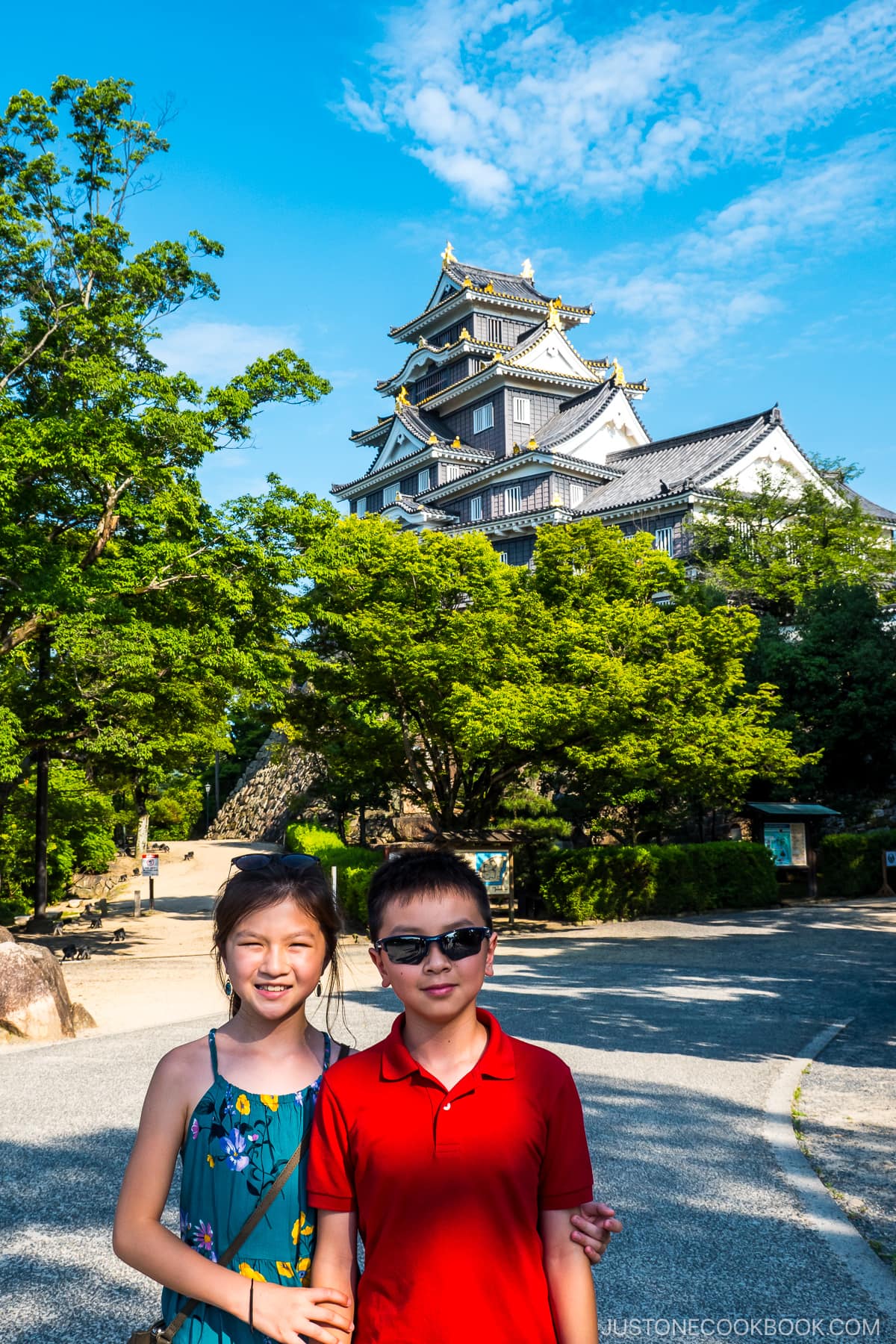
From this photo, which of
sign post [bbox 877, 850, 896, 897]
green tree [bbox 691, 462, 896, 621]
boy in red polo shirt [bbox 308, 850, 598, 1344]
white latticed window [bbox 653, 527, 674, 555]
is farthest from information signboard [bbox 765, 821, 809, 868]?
boy in red polo shirt [bbox 308, 850, 598, 1344]

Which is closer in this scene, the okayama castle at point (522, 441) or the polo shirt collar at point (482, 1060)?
the polo shirt collar at point (482, 1060)

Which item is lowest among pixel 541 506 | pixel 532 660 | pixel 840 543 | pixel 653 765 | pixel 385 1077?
pixel 385 1077

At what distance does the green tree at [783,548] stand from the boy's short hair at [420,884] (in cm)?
2968

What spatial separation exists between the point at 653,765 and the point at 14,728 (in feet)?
37.9

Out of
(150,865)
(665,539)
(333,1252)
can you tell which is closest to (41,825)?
(150,865)

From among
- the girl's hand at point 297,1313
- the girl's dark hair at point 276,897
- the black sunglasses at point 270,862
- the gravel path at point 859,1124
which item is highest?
the black sunglasses at point 270,862

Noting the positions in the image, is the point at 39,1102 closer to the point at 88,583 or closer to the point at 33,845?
the point at 88,583

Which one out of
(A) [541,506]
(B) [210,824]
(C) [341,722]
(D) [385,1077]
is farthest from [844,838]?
(B) [210,824]

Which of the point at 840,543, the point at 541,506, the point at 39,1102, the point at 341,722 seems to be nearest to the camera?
the point at 39,1102

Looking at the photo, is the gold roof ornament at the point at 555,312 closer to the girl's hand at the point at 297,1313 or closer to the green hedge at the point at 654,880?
the green hedge at the point at 654,880

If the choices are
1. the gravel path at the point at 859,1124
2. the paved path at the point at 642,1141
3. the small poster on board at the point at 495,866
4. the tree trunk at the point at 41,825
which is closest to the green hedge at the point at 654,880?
the small poster on board at the point at 495,866

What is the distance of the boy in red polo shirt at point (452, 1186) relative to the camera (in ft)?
6.06

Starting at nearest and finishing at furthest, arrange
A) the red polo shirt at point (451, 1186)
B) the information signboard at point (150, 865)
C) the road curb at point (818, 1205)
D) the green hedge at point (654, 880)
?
the red polo shirt at point (451, 1186), the road curb at point (818, 1205), the green hedge at point (654, 880), the information signboard at point (150, 865)

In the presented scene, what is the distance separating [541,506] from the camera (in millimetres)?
38562
